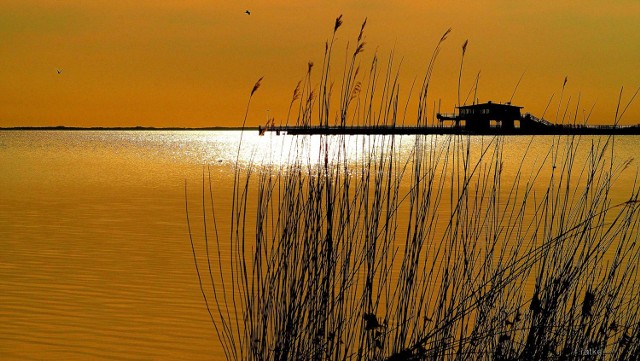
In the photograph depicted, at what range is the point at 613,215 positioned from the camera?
57.6ft

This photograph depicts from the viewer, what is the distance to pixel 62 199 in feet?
80.6

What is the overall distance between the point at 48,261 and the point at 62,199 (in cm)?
1186

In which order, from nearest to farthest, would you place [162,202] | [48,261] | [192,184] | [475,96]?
[475,96] < [48,261] < [162,202] < [192,184]

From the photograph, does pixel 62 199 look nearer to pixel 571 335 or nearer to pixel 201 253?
pixel 201 253

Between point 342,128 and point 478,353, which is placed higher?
point 342,128

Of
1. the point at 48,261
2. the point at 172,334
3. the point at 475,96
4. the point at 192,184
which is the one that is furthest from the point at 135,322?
the point at 192,184

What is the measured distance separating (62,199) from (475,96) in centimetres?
2125

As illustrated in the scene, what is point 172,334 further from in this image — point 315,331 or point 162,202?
point 162,202

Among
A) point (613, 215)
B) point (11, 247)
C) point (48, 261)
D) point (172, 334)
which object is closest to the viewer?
point (172, 334)

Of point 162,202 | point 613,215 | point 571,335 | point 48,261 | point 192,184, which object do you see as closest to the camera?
point 571,335

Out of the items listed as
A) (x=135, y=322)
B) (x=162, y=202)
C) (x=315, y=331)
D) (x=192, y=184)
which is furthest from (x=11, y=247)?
(x=192, y=184)

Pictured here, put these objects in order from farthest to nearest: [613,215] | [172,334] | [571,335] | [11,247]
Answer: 1. [613,215]
2. [11,247]
3. [172,334]
4. [571,335]

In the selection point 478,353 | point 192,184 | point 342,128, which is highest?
point 342,128

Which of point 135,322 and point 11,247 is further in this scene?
point 11,247
